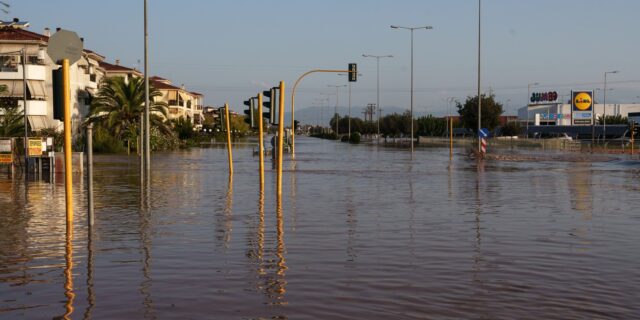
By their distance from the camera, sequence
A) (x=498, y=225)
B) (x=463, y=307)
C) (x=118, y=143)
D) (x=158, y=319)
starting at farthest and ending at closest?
(x=118, y=143), (x=498, y=225), (x=463, y=307), (x=158, y=319)

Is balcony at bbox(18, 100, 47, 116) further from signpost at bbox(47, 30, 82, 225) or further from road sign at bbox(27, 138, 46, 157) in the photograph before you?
signpost at bbox(47, 30, 82, 225)

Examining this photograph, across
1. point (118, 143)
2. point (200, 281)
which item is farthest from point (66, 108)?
point (118, 143)

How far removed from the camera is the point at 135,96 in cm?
6025

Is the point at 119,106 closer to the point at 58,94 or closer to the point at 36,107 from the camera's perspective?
the point at 36,107

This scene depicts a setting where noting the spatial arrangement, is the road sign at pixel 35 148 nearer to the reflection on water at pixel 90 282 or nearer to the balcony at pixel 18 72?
the reflection on water at pixel 90 282

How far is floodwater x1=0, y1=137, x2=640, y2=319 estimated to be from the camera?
7.07 m

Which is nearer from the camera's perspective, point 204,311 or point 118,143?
point 204,311

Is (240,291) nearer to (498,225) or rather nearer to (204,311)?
(204,311)

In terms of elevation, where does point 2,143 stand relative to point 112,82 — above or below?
below

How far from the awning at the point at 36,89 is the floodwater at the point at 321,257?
43913mm

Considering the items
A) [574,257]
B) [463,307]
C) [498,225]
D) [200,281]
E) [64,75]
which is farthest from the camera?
[498,225]

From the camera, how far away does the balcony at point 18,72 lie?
196ft

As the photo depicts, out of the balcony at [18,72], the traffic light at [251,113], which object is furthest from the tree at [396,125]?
the traffic light at [251,113]

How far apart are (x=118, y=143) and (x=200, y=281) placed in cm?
5093
